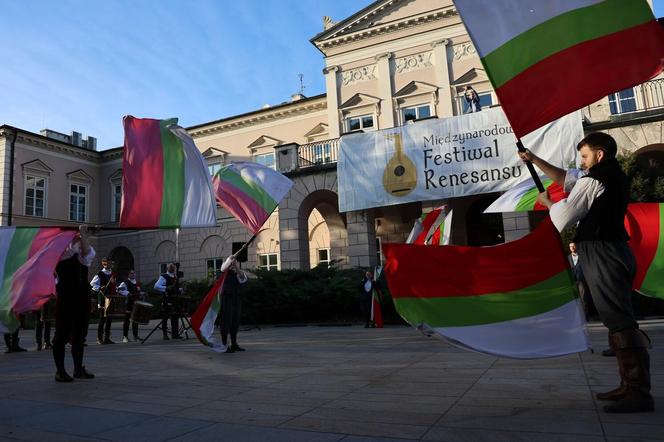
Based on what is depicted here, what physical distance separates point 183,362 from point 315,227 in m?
20.3

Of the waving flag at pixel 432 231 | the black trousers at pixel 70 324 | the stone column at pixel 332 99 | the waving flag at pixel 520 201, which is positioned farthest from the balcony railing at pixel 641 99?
the black trousers at pixel 70 324

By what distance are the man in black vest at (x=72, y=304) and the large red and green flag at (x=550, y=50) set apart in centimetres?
535

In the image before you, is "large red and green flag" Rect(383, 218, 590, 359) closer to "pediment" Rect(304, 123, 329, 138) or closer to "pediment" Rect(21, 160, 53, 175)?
"pediment" Rect(304, 123, 329, 138)

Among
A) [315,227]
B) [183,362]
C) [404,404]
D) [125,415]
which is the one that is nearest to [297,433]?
[404,404]

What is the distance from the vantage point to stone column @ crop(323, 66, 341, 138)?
88.6 ft

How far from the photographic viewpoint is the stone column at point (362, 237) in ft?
70.6

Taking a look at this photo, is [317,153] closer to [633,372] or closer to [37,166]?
[37,166]

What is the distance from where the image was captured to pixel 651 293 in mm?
6320

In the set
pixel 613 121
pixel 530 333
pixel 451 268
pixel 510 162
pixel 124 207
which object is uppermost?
pixel 613 121

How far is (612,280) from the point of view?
3697 millimetres

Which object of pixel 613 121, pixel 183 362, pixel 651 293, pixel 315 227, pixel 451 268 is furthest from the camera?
pixel 315 227

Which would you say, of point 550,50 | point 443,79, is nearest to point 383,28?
point 443,79

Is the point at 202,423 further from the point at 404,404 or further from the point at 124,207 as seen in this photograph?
the point at 124,207

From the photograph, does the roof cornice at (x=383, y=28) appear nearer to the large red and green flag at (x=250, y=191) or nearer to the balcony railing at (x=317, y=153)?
the balcony railing at (x=317, y=153)
